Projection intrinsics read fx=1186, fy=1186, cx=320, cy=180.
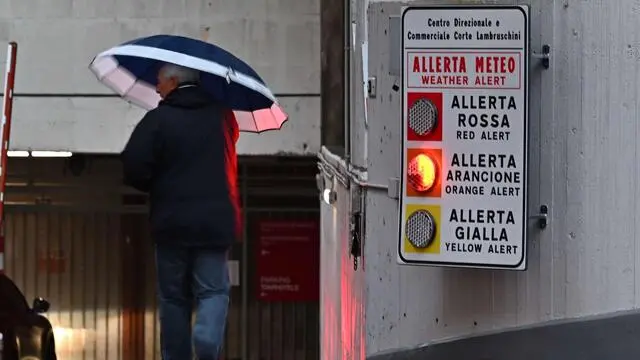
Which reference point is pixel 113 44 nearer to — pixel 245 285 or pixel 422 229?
pixel 245 285

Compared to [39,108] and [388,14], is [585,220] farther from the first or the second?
[39,108]

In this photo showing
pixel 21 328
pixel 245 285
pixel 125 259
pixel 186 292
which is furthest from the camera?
pixel 125 259

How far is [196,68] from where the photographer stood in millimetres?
5512

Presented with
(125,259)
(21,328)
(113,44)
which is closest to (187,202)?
(21,328)

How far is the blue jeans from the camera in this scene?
5539 mm

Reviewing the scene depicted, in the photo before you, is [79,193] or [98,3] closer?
[98,3]

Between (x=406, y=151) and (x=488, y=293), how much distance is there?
642 millimetres

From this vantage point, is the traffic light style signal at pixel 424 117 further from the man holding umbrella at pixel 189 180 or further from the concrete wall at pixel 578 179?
the man holding umbrella at pixel 189 180

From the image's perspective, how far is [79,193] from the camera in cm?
1536

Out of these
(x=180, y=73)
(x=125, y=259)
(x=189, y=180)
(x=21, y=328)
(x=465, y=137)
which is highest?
(x=180, y=73)

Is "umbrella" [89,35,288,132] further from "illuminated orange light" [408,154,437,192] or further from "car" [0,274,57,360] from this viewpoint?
"car" [0,274,57,360]

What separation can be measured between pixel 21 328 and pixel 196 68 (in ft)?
20.7

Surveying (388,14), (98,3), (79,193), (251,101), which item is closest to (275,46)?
(98,3)

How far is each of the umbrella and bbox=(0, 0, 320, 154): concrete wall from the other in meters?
5.91
